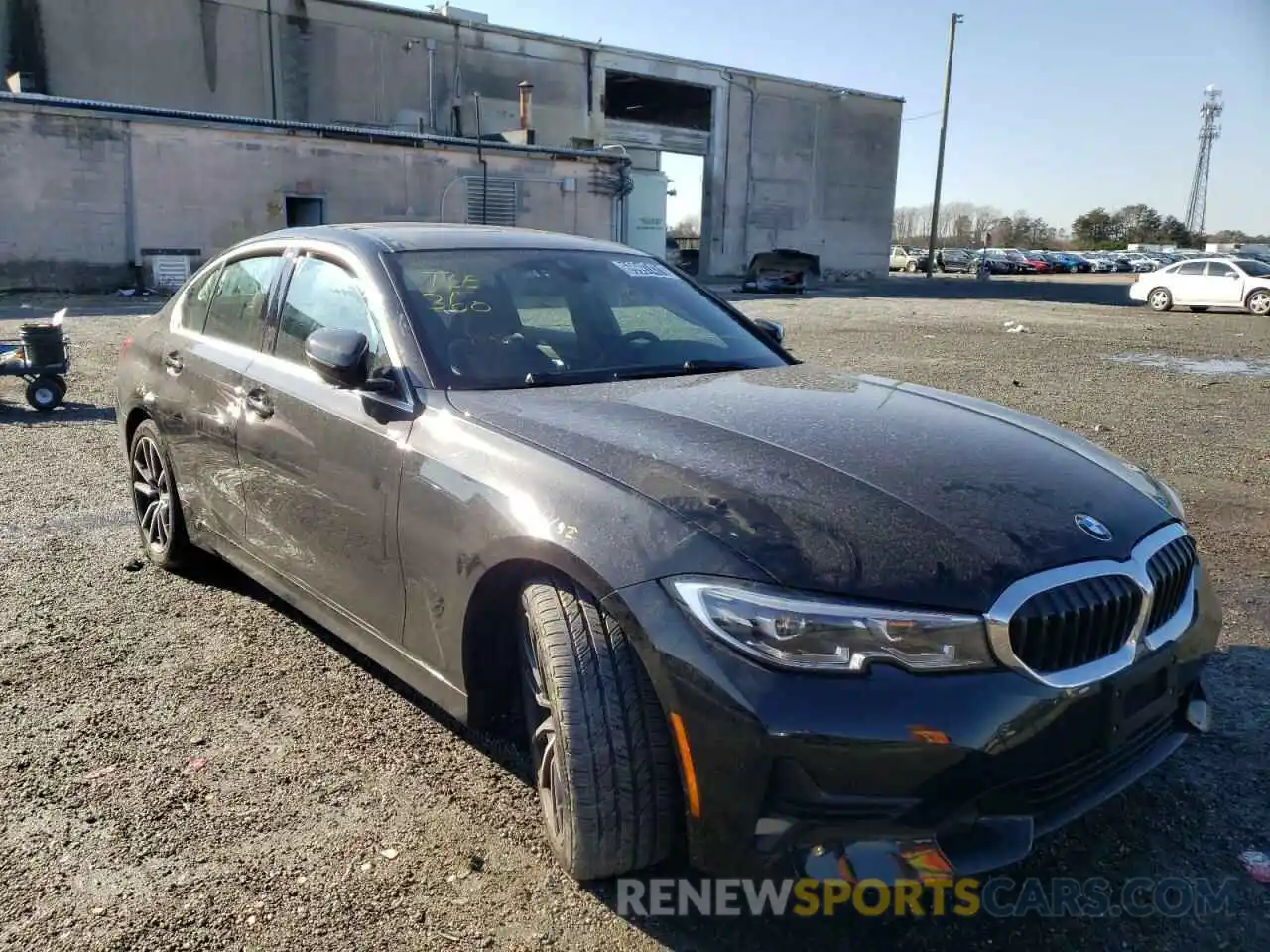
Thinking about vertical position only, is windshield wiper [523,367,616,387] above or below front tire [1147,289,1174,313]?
above

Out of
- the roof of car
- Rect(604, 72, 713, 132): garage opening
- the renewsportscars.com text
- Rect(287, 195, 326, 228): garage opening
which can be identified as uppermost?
Rect(604, 72, 713, 132): garage opening

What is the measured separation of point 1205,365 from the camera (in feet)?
46.0

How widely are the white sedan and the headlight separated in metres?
28.2

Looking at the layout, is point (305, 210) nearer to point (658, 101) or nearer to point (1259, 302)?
point (658, 101)

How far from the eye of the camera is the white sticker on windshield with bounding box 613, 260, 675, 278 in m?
4.12

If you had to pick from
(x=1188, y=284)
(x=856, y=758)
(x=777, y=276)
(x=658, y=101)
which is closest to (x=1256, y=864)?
(x=856, y=758)

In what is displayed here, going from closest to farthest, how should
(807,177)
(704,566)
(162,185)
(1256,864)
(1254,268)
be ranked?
1. (704,566)
2. (1256,864)
3. (162,185)
4. (1254,268)
5. (807,177)

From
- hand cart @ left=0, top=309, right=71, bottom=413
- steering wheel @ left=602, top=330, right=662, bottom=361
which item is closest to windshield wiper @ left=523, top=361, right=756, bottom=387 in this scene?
steering wheel @ left=602, top=330, right=662, bottom=361

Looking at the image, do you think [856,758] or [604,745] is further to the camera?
[604,745]

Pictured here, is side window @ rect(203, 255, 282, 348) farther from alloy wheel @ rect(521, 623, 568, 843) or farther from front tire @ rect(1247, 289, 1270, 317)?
front tire @ rect(1247, 289, 1270, 317)

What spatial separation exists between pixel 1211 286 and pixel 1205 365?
1501 centimetres

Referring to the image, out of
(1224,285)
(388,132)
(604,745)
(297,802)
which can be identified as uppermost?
(388,132)

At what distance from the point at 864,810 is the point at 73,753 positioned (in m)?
2.50

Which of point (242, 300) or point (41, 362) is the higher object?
point (242, 300)
